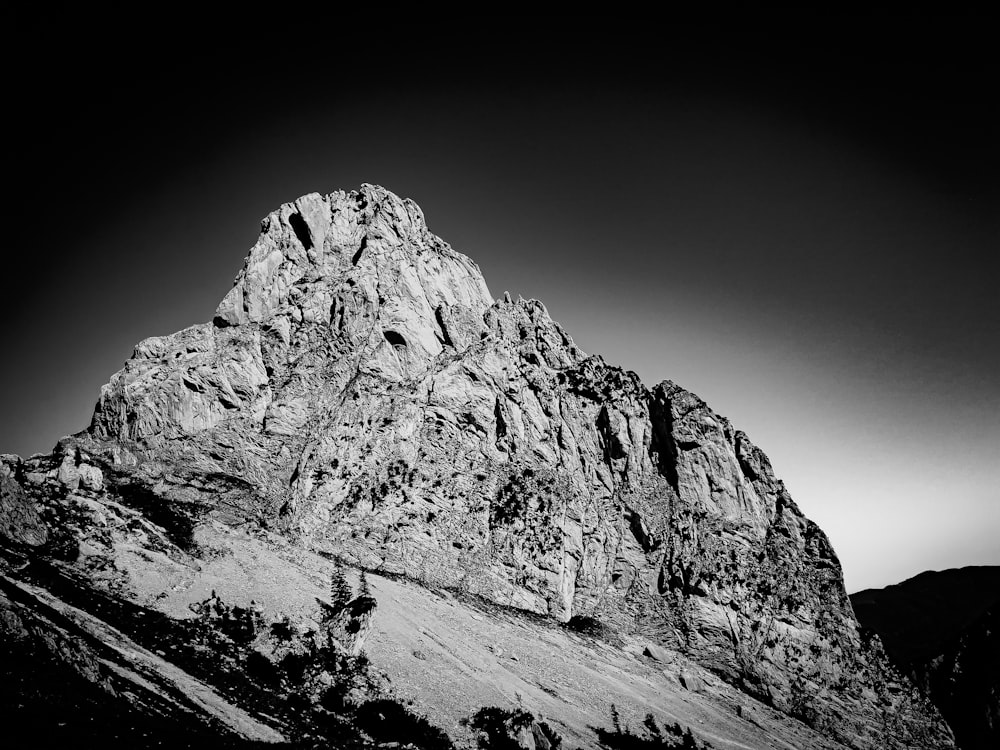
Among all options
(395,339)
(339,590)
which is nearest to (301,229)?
(395,339)

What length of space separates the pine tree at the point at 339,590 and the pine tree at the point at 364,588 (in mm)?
1015

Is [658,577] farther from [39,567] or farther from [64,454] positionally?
[64,454]

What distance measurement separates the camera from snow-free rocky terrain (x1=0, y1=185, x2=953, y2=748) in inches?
1252

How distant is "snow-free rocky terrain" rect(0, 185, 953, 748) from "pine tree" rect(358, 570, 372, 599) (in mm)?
1335

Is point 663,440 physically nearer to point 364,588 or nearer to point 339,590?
point 364,588

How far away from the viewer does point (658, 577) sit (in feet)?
253

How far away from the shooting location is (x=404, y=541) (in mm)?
65688

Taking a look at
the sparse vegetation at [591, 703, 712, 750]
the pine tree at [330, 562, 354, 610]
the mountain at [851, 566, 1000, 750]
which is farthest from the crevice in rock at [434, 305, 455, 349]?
the mountain at [851, 566, 1000, 750]

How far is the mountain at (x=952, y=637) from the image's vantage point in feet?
255

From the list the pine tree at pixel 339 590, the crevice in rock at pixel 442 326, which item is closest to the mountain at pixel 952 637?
the pine tree at pixel 339 590

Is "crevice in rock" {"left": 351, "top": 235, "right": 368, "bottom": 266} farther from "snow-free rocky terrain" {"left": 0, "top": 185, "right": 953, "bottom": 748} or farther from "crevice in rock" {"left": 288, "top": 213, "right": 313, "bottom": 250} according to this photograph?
"crevice in rock" {"left": 288, "top": 213, "right": 313, "bottom": 250}

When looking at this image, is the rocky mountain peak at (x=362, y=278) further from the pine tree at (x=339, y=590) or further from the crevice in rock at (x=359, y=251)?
the pine tree at (x=339, y=590)

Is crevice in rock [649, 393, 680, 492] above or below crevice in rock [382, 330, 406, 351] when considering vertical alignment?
below

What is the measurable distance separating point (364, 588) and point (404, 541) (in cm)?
1392
